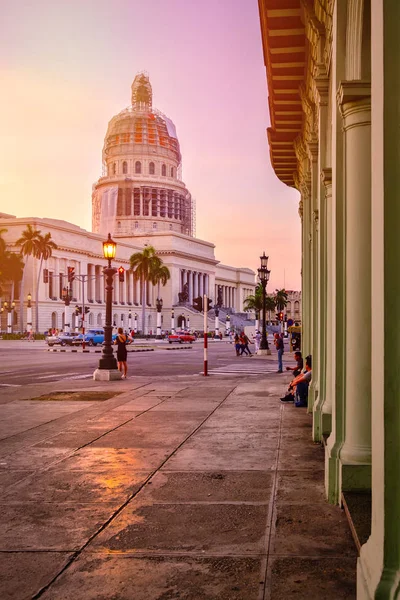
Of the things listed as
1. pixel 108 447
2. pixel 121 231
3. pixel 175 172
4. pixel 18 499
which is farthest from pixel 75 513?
pixel 175 172

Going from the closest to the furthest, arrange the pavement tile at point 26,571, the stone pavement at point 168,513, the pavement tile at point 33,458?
the pavement tile at point 26,571
the stone pavement at point 168,513
the pavement tile at point 33,458

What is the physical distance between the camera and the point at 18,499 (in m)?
7.12

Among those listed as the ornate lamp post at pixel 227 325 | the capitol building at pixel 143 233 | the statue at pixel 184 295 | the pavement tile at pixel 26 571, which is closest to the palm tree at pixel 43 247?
the capitol building at pixel 143 233

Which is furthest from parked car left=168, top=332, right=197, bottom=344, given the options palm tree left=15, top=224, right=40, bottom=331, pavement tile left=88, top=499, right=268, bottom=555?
pavement tile left=88, top=499, right=268, bottom=555

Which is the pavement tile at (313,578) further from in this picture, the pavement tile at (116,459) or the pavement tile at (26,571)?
the pavement tile at (116,459)

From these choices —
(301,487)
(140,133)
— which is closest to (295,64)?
(301,487)

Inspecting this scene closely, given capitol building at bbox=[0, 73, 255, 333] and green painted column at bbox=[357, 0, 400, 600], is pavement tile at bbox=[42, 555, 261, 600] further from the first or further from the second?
capitol building at bbox=[0, 73, 255, 333]

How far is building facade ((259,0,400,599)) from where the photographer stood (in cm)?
368

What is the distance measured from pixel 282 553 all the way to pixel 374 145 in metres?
3.14

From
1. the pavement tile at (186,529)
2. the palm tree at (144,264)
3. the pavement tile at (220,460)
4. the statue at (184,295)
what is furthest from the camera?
the statue at (184,295)

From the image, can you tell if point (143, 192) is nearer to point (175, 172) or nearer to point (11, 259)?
point (175, 172)

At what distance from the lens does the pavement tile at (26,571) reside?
467 cm

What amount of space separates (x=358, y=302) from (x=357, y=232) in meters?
0.63

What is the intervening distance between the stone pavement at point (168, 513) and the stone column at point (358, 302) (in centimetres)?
55
